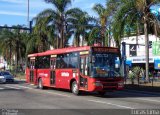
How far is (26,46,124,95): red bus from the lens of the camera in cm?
2080

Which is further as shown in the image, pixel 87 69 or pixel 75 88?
pixel 75 88

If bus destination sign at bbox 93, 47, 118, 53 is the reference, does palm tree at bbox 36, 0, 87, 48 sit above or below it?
above

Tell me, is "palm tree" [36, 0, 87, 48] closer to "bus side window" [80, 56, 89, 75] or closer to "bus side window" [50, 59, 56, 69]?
"bus side window" [50, 59, 56, 69]

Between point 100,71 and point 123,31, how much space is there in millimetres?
13927

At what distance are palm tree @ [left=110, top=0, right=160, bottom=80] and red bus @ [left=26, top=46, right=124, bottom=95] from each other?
980 cm

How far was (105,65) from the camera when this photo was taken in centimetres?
2095

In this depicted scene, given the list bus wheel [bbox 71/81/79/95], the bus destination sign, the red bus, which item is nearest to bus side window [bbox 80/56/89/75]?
the red bus

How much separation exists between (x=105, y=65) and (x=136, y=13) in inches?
573

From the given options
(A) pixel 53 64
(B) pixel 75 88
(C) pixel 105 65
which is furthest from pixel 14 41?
(C) pixel 105 65

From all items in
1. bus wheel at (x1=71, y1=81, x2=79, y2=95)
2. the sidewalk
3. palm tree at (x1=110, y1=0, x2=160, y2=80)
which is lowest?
the sidewalk

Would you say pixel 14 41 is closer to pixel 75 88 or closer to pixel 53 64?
pixel 53 64

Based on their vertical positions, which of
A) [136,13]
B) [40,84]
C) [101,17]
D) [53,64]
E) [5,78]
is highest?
[101,17]

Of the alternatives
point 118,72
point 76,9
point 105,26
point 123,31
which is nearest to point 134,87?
point 123,31

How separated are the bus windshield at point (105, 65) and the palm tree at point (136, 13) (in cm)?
1257
